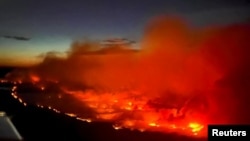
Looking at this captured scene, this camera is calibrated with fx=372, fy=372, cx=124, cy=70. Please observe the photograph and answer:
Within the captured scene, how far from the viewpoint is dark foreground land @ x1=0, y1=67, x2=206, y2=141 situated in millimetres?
1680

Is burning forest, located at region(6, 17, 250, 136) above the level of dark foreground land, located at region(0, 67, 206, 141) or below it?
above

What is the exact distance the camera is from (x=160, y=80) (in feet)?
5.51

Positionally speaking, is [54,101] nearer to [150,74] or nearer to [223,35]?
[150,74]

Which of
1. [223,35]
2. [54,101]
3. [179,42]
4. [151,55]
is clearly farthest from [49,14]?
[223,35]

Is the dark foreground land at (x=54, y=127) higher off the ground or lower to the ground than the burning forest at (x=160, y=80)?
lower

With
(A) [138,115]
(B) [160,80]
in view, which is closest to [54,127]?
(A) [138,115]

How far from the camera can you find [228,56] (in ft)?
5.42

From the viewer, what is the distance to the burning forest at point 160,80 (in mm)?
1646

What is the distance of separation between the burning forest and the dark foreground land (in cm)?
4

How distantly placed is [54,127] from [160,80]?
20.8 inches

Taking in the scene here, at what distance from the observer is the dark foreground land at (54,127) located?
1.68 metres

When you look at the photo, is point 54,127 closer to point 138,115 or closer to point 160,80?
point 138,115

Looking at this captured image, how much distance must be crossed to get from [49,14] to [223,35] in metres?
0.78

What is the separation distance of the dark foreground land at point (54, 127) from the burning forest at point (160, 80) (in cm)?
4
